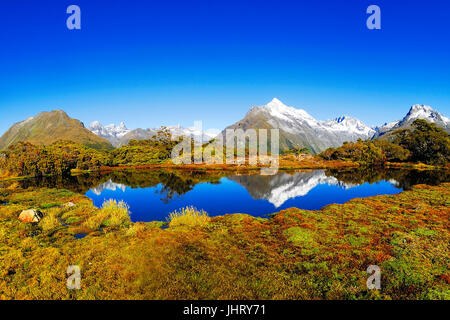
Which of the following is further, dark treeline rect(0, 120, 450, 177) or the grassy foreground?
dark treeline rect(0, 120, 450, 177)

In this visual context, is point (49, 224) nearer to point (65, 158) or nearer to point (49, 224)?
point (49, 224)


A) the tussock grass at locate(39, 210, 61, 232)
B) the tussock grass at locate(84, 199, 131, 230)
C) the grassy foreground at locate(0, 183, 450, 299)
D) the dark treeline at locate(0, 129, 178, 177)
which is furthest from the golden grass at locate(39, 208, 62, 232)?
the dark treeline at locate(0, 129, 178, 177)

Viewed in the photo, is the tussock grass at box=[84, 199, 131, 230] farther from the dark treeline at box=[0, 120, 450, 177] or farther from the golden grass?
the dark treeline at box=[0, 120, 450, 177]

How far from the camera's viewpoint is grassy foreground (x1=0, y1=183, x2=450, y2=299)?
11688 mm

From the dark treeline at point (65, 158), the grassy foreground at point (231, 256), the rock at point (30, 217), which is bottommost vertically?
the grassy foreground at point (231, 256)

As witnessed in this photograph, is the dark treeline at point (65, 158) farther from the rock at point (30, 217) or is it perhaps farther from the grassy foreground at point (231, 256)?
the rock at point (30, 217)

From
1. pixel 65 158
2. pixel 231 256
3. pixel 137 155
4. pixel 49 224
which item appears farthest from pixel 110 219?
pixel 137 155

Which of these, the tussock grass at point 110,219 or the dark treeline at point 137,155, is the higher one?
the dark treeline at point 137,155

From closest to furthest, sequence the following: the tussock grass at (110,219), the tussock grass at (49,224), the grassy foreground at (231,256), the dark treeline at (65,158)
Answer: the grassy foreground at (231,256) < the tussock grass at (49,224) < the tussock grass at (110,219) < the dark treeline at (65,158)

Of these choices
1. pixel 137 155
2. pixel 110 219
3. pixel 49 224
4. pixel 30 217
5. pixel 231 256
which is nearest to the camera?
pixel 231 256

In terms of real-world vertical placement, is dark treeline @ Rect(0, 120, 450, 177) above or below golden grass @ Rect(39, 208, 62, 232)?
above

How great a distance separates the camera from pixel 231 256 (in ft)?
51.5

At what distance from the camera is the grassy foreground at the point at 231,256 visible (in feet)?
38.3

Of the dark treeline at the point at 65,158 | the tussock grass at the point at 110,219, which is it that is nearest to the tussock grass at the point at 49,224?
the tussock grass at the point at 110,219
